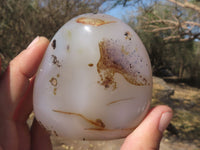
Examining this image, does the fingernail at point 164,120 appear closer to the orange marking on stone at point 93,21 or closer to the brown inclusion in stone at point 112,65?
the brown inclusion in stone at point 112,65

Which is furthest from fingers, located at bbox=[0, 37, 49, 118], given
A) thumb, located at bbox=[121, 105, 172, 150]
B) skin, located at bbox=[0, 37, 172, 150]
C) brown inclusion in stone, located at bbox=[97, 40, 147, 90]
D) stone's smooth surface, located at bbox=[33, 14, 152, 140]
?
thumb, located at bbox=[121, 105, 172, 150]

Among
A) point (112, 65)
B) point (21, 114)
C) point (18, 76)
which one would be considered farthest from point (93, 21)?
point (21, 114)

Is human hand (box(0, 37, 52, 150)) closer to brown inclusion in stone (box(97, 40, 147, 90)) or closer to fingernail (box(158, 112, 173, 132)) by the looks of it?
brown inclusion in stone (box(97, 40, 147, 90))

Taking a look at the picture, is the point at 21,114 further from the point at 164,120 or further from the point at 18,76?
the point at 164,120

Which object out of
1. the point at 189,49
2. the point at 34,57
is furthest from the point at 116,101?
the point at 189,49

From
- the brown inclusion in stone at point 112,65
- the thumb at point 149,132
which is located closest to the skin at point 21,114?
the thumb at point 149,132

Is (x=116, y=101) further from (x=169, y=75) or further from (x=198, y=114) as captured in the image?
(x=169, y=75)
